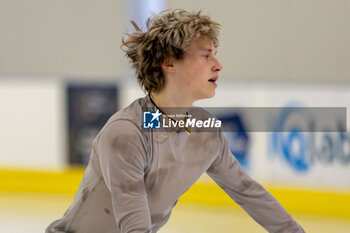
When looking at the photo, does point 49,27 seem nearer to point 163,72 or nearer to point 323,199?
point 323,199

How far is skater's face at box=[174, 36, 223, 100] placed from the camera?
1777mm

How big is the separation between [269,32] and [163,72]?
3281 mm

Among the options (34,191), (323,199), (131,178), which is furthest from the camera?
(34,191)

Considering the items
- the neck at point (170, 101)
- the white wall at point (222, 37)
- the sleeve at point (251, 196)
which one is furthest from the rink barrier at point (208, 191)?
the neck at point (170, 101)

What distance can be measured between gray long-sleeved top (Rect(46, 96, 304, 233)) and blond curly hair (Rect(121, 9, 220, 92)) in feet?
0.30

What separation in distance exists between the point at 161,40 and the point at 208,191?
129 inches

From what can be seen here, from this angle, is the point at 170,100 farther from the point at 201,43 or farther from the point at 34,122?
the point at 34,122

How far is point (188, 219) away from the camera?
445cm

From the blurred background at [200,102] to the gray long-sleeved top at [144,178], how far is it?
7.33 ft

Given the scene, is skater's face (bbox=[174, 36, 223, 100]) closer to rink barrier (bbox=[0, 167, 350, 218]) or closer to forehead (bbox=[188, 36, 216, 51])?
forehead (bbox=[188, 36, 216, 51])

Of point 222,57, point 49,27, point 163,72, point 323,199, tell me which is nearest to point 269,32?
point 222,57

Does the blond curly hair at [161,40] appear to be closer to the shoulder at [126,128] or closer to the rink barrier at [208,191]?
the shoulder at [126,128]

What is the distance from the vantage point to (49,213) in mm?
4660

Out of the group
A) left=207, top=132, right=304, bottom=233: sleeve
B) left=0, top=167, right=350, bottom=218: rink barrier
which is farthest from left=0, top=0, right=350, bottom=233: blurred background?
left=207, top=132, right=304, bottom=233: sleeve
